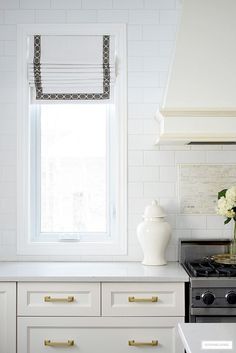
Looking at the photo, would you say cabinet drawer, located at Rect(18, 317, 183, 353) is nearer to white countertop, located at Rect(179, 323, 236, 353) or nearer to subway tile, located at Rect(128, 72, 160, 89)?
white countertop, located at Rect(179, 323, 236, 353)

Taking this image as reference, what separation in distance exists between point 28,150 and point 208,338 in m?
2.27

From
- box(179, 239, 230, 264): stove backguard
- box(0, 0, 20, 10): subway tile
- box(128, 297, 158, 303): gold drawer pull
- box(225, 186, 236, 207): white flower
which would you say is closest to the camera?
box(128, 297, 158, 303): gold drawer pull

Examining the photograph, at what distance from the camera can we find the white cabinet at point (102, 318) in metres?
3.19

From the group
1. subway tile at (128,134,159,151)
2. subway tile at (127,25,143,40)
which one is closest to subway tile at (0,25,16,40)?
subway tile at (127,25,143,40)

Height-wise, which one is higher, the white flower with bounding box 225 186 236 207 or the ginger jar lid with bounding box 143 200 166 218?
the white flower with bounding box 225 186 236 207

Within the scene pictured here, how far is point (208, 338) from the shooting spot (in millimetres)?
1934

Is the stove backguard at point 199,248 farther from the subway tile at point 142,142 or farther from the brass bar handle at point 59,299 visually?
the brass bar handle at point 59,299

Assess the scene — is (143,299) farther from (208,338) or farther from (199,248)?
(208,338)

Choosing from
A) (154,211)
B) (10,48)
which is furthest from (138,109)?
(10,48)

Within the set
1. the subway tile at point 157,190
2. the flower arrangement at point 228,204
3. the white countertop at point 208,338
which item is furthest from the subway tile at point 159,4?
the white countertop at point 208,338

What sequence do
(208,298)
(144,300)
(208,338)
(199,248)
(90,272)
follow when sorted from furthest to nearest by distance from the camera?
1. (199,248)
2. (90,272)
3. (144,300)
4. (208,298)
5. (208,338)

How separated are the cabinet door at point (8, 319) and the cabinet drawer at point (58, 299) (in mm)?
43

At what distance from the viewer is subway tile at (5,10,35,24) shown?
3.83 m

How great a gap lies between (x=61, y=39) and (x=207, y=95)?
3.99 ft
